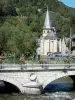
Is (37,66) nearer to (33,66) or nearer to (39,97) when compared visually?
(33,66)

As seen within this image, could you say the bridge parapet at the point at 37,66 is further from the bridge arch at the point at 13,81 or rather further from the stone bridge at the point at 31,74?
the bridge arch at the point at 13,81

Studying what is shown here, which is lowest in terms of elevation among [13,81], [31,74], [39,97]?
[39,97]

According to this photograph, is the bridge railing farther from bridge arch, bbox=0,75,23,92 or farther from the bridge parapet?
bridge arch, bbox=0,75,23,92

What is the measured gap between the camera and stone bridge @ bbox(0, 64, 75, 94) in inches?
1447

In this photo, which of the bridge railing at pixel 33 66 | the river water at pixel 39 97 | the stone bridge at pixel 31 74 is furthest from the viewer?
the bridge railing at pixel 33 66

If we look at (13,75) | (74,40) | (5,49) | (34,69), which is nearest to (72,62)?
(34,69)

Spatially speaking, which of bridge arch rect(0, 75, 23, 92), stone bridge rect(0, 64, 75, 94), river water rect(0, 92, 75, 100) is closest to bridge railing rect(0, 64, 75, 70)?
stone bridge rect(0, 64, 75, 94)

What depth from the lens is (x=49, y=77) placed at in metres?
38.5

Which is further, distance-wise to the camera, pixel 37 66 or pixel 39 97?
pixel 37 66

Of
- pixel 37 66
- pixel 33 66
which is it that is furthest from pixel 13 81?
pixel 37 66

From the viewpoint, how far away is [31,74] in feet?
124

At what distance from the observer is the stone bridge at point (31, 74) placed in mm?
36750

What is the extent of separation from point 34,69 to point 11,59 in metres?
3.05

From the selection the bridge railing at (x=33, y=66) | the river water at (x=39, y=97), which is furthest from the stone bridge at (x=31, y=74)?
the river water at (x=39, y=97)
